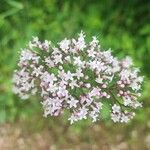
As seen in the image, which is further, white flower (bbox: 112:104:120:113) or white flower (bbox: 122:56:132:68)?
white flower (bbox: 122:56:132:68)

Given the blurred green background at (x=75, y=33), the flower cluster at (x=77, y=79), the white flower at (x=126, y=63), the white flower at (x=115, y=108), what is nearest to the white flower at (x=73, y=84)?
the flower cluster at (x=77, y=79)

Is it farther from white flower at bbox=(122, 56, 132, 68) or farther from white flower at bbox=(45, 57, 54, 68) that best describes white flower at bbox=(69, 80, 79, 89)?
white flower at bbox=(122, 56, 132, 68)

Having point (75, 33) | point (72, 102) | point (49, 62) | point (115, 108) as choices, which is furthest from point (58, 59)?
point (75, 33)

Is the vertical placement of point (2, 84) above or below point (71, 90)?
above

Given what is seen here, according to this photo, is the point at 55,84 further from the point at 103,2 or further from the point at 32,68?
the point at 103,2

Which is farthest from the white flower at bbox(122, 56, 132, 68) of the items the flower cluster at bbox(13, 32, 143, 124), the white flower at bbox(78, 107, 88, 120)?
the white flower at bbox(78, 107, 88, 120)

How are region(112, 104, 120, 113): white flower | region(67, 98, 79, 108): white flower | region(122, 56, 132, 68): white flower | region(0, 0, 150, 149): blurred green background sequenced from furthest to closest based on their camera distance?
region(0, 0, 150, 149): blurred green background, region(122, 56, 132, 68): white flower, region(112, 104, 120, 113): white flower, region(67, 98, 79, 108): white flower

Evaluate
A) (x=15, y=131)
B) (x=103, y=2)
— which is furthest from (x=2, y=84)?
(x=103, y=2)
